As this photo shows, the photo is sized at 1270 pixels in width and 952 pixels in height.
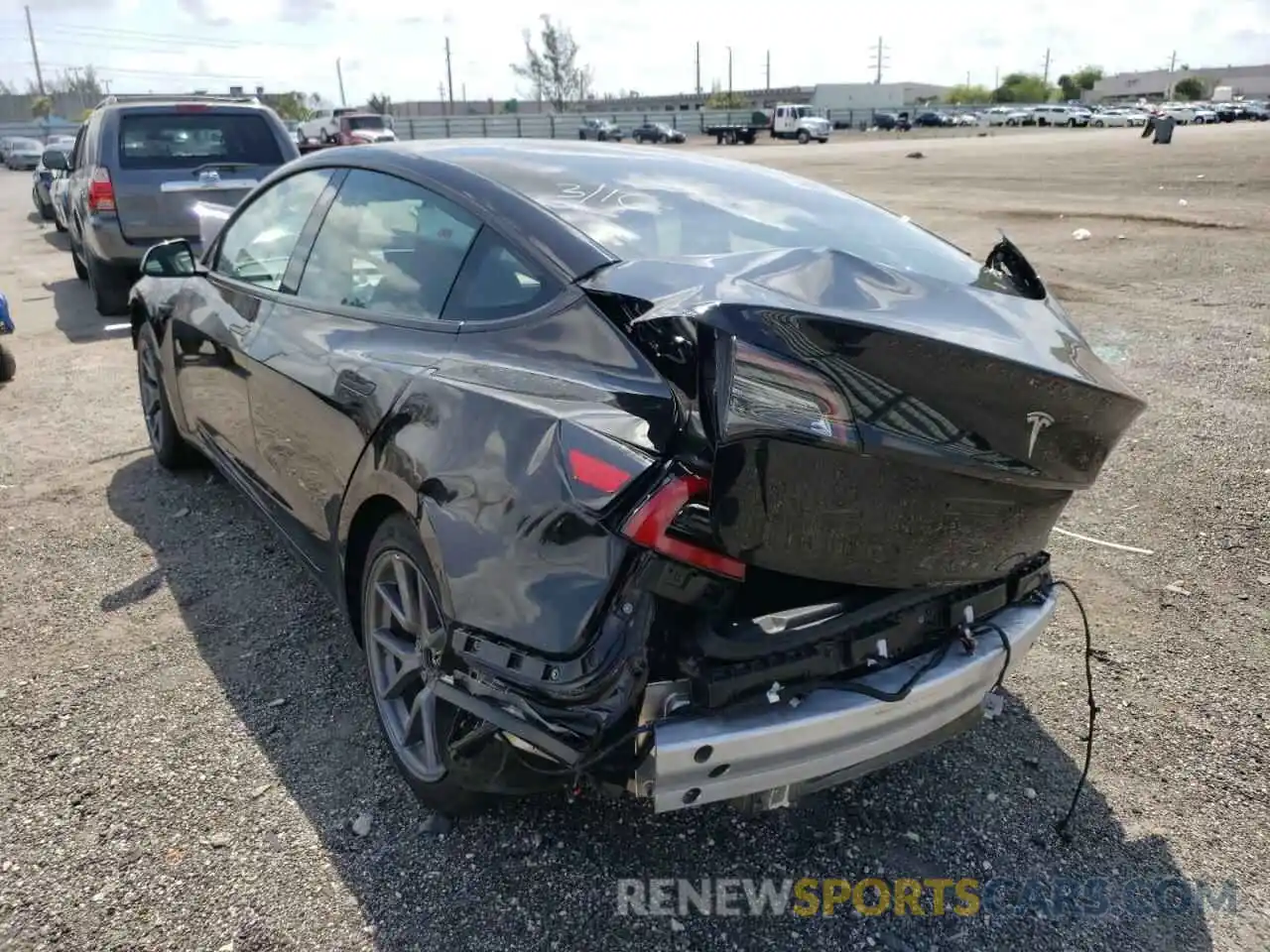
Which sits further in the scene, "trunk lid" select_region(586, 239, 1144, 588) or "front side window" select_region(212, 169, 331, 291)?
"front side window" select_region(212, 169, 331, 291)

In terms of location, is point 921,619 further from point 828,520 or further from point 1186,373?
point 1186,373

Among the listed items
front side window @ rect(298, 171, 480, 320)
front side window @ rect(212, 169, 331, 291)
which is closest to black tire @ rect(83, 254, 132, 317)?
front side window @ rect(212, 169, 331, 291)

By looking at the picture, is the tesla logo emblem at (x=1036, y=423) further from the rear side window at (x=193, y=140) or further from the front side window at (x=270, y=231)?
the rear side window at (x=193, y=140)

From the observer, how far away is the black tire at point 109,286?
8938 millimetres

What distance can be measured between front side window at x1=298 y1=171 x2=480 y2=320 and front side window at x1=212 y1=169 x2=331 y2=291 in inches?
9.6

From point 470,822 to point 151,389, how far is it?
3.58 m

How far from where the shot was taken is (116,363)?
7.53 meters

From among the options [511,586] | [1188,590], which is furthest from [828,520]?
[1188,590]

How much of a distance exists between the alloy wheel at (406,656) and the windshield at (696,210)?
1043 millimetres

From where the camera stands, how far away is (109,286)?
9016mm

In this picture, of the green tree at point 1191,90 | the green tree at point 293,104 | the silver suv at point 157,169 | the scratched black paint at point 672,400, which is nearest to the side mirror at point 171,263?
the scratched black paint at point 672,400

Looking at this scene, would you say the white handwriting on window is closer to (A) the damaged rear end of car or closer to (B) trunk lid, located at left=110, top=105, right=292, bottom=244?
(A) the damaged rear end of car

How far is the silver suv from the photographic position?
863cm

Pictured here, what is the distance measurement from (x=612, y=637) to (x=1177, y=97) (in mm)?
133186
